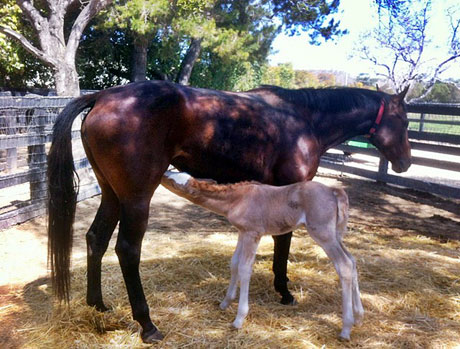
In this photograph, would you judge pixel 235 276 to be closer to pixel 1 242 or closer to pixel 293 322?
pixel 293 322

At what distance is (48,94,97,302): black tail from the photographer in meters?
2.78

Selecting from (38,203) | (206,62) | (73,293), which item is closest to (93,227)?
(73,293)

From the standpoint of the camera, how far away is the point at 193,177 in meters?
3.01

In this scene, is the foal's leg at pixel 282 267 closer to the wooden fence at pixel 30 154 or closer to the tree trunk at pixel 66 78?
the wooden fence at pixel 30 154

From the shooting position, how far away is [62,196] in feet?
9.21

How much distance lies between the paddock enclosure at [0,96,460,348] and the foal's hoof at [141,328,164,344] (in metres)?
0.06

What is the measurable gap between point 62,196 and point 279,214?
1632 millimetres

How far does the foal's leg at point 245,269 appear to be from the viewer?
2.90 meters

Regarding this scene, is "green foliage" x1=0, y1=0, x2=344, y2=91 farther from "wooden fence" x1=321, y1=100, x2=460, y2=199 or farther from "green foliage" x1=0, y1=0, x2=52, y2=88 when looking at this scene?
"wooden fence" x1=321, y1=100, x2=460, y2=199

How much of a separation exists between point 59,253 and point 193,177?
1.15 meters

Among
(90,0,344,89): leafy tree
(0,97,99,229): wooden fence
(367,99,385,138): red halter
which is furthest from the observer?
(90,0,344,89): leafy tree

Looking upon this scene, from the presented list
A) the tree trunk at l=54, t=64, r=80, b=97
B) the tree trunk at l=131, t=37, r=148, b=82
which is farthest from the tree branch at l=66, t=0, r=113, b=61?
Result: the tree trunk at l=131, t=37, r=148, b=82

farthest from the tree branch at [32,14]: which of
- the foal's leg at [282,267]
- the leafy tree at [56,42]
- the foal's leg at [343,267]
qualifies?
the foal's leg at [343,267]

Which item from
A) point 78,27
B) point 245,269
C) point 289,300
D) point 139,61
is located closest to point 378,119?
point 289,300
